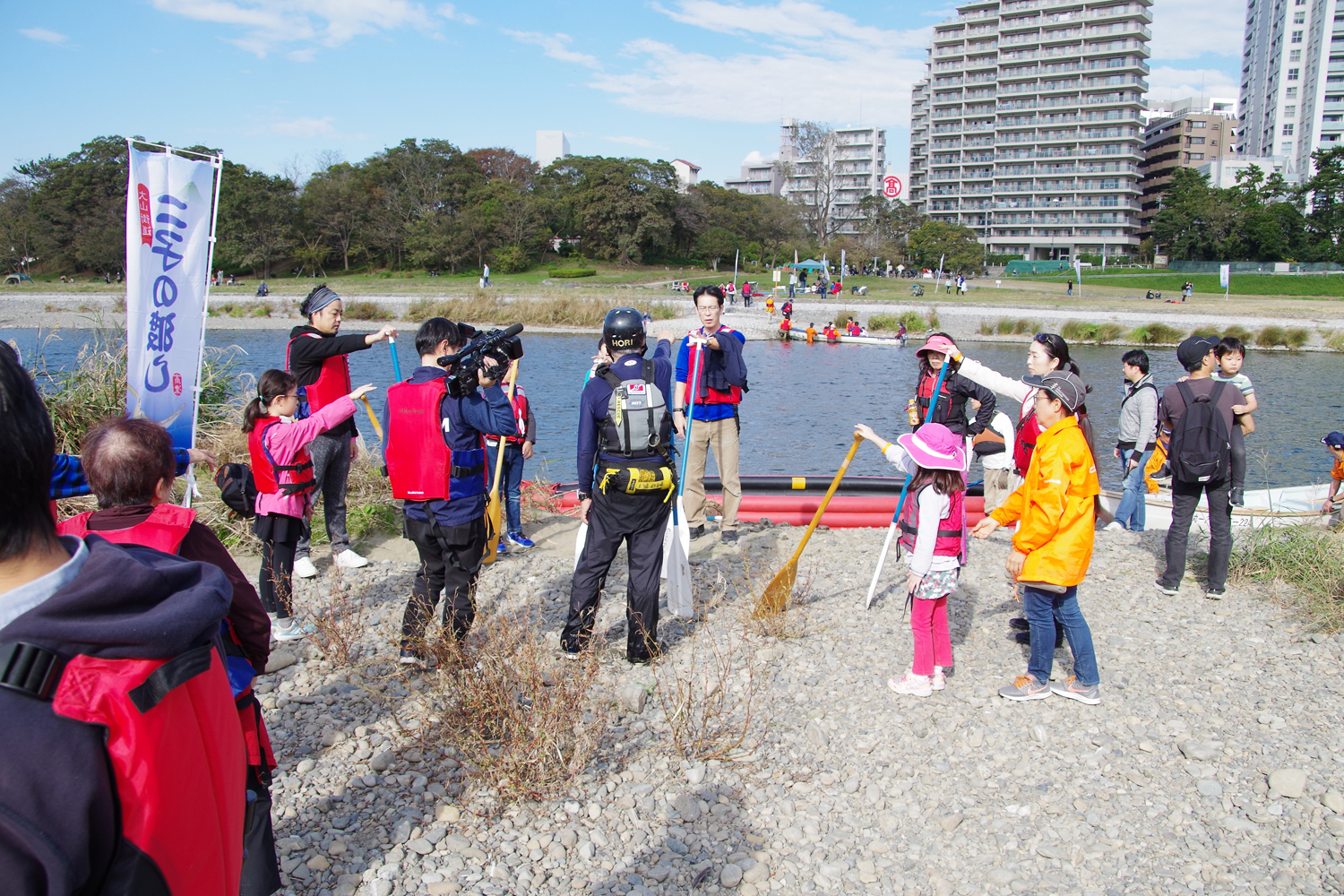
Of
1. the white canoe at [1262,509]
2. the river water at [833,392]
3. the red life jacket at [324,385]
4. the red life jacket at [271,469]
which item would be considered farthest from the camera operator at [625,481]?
the river water at [833,392]

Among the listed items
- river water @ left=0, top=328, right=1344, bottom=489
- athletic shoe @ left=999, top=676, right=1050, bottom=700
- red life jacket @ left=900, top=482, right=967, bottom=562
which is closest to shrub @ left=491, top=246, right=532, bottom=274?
river water @ left=0, top=328, right=1344, bottom=489

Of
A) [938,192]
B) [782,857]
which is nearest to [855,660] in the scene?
[782,857]

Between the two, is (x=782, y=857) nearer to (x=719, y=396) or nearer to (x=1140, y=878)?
(x=1140, y=878)

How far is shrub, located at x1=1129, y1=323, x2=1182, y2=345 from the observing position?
107 feet

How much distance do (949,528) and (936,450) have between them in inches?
17.4

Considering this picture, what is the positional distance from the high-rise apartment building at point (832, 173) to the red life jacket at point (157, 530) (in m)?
87.3

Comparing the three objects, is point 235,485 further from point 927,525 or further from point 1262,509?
point 1262,509

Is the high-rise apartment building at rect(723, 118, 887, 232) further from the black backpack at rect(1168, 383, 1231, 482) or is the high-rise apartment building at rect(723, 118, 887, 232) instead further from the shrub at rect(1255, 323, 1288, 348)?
the black backpack at rect(1168, 383, 1231, 482)

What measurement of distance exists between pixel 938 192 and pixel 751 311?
7555 cm

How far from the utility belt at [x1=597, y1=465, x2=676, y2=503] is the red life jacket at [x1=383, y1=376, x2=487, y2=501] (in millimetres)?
715

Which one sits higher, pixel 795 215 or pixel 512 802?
pixel 795 215

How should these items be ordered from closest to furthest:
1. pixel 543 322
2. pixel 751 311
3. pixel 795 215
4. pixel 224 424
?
pixel 224 424, pixel 543 322, pixel 751 311, pixel 795 215

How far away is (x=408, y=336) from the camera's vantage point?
33.4 metres

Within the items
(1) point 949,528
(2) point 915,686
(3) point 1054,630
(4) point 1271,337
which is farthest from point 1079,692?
(4) point 1271,337
